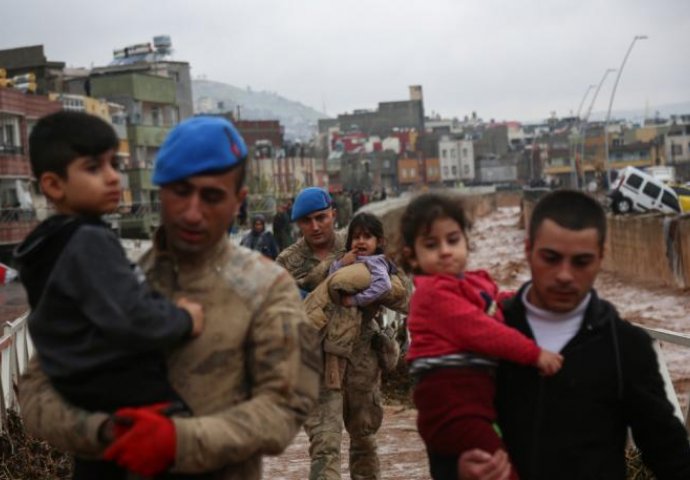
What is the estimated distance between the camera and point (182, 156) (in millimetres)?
3045

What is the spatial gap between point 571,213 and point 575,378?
44cm

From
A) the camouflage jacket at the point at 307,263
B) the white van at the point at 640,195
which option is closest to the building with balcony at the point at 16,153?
the white van at the point at 640,195

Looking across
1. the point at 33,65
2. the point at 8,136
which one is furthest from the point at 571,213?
the point at 33,65

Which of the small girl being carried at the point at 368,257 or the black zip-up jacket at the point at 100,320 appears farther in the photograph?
the small girl being carried at the point at 368,257

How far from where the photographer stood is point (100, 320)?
9.37ft

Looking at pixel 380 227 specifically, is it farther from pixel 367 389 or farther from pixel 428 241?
pixel 428 241

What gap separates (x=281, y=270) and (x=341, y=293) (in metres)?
3.73

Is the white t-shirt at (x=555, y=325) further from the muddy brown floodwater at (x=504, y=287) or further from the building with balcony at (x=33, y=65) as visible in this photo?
the building with balcony at (x=33, y=65)

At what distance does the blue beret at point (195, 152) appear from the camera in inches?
119

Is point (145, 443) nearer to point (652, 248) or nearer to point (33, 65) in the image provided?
point (652, 248)

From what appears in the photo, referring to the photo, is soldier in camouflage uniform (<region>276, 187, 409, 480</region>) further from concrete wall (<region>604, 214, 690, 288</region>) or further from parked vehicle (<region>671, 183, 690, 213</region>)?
parked vehicle (<region>671, 183, 690, 213</region>)

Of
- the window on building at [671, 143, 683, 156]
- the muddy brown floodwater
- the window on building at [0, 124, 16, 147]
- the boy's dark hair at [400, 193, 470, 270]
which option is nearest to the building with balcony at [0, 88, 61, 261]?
the window on building at [0, 124, 16, 147]

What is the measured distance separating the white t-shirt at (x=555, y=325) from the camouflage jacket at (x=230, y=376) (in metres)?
0.66

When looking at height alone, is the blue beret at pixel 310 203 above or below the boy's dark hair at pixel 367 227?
above
